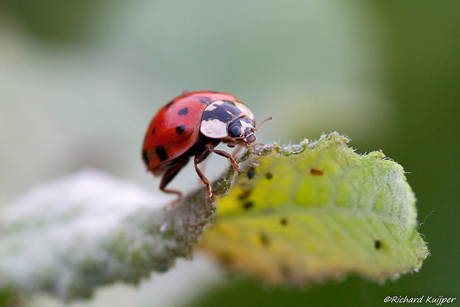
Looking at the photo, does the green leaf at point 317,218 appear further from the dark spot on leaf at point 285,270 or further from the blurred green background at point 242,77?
the blurred green background at point 242,77

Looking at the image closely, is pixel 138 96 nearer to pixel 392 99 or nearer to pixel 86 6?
pixel 86 6

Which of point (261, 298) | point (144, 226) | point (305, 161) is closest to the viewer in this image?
point (305, 161)

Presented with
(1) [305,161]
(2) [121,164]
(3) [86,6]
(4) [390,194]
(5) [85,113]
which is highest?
(3) [86,6]

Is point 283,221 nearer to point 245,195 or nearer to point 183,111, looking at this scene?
point 245,195

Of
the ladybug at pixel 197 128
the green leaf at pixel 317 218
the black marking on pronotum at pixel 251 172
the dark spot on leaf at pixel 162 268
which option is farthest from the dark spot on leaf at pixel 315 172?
the dark spot on leaf at pixel 162 268

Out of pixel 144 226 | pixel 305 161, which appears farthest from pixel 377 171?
pixel 144 226

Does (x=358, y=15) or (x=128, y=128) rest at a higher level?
(x=358, y=15)

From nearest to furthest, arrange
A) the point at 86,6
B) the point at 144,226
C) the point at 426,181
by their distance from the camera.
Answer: the point at 144,226 → the point at 426,181 → the point at 86,6

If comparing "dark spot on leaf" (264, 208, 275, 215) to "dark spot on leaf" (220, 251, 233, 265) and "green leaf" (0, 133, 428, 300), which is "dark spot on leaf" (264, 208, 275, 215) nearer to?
"green leaf" (0, 133, 428, 300)
